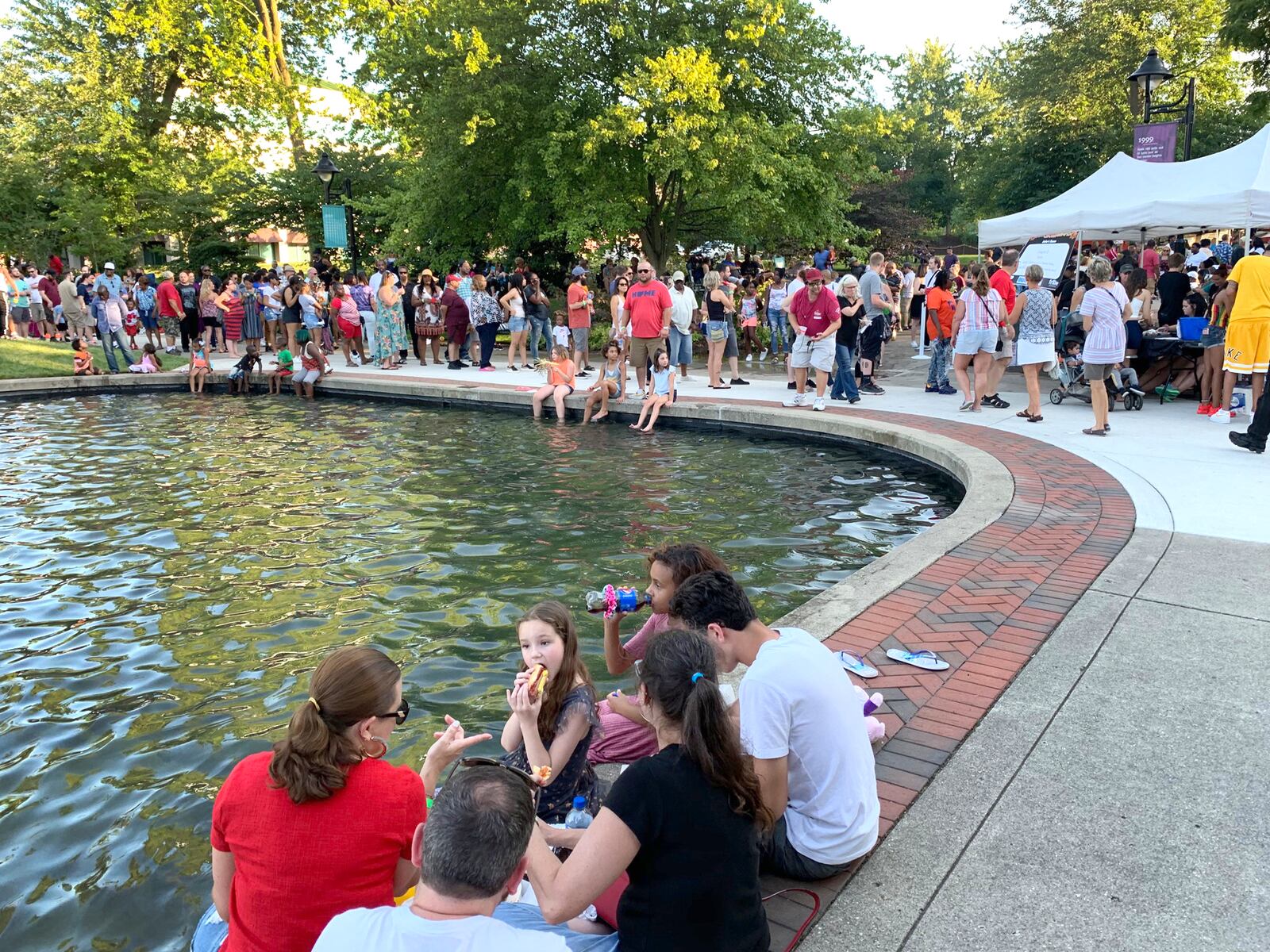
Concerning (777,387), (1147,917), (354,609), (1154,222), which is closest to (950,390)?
(777,387)

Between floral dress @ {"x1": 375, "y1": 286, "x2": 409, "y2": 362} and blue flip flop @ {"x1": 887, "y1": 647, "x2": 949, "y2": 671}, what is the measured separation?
1537 cm

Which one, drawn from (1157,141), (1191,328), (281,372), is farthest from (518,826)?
(1157,141)

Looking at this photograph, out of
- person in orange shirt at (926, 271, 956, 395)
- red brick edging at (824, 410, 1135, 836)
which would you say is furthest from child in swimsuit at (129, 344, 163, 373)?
red brick edging at (824, 410, 1135, 836)

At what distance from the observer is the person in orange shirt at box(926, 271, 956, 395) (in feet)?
44.5

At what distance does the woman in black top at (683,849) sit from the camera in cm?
231

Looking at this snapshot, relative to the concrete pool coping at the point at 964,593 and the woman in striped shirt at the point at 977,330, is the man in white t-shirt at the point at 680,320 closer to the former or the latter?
the woman in striped shirt at the point at 977,330

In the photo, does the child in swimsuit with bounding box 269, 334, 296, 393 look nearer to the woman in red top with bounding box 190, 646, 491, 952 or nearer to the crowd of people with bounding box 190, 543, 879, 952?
the crowd of people with bounding box 190, 543, 879, 952

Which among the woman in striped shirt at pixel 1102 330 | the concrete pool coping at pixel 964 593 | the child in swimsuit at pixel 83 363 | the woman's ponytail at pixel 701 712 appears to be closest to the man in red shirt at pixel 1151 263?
the woman in striped shirt at pixel 1102 330

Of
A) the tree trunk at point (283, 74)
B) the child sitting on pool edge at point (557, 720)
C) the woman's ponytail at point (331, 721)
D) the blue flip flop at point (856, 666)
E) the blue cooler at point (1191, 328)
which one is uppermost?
the tree trunk at point (283, 74)

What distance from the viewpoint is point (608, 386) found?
518 inches

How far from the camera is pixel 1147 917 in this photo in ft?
9.16

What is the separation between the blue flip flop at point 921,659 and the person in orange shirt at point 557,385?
30.2ft

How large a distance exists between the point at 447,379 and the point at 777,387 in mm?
5685

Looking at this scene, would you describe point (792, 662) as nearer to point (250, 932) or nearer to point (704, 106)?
point (250, 932)
